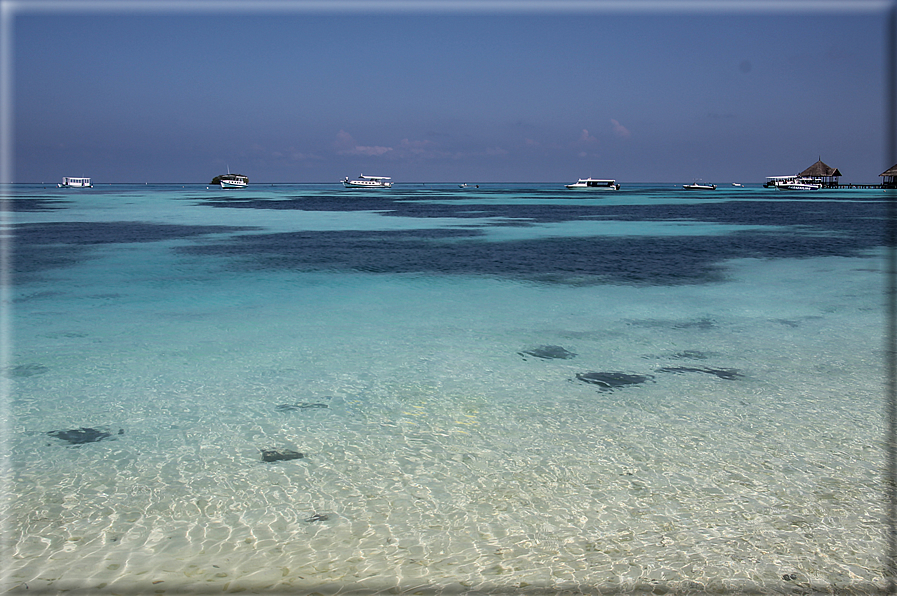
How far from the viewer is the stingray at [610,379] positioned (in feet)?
29.5

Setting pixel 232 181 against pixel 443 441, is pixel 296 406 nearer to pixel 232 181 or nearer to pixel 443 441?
pixel 443 441

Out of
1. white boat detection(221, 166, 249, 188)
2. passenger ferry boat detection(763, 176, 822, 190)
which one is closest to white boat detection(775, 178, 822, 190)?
passenger ferry boat detection(763, 176, 822, 190)

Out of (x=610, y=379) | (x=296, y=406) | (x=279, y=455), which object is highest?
(x=610, y=379)

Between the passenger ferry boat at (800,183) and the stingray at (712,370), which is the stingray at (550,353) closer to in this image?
the stingray at (712,370)

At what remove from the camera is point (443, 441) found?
23.2 ft

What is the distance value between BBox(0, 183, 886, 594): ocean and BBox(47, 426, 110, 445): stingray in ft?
0.12

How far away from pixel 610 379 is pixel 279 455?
483 cm

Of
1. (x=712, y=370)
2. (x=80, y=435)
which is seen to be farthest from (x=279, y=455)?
(x=712, y=370)

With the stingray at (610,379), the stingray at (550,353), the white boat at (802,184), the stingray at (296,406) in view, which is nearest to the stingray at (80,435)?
the stingray at (296,406)

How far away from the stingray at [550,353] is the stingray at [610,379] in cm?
102

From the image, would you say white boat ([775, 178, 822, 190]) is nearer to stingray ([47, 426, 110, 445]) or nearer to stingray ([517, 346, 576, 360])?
stingray ([517, 346, 576, 360])

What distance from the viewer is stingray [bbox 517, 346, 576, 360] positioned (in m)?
10.5

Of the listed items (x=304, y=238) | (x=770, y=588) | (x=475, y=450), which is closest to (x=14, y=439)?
(x=475, y=450)

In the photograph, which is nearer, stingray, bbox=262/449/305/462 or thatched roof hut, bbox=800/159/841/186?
stingray, bbox=262/449/305/462
